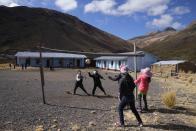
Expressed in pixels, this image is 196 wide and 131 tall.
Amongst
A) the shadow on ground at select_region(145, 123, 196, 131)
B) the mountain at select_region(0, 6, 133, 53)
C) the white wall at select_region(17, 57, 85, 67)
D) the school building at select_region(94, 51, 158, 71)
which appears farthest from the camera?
the mountain at select_region(0, 6, 133, 53)

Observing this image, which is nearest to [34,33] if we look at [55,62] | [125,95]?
[55,62]

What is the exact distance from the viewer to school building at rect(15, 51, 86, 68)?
73.5 meters

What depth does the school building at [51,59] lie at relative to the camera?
7350 centimetres

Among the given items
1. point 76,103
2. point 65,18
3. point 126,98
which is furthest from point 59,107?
point 65,18

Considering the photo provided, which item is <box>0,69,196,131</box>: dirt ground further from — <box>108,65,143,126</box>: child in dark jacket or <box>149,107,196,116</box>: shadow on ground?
<box>108,65,143,126</box>: child in dark jacket

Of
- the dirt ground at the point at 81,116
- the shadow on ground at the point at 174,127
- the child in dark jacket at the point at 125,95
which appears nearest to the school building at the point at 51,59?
the dirt ground at the point at 81,116

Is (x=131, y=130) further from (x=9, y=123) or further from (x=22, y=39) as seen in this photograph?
(x=22, y=39)

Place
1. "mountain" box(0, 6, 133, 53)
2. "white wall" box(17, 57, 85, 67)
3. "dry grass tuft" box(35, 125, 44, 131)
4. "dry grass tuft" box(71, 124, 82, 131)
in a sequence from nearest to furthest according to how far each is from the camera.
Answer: "dry grass tuft" box(35, 125, 44, 131), "dry grass tuft" box(71, 124, 82, 131), "white wall" box(17, 57, 85, 67), "mountain" box(0, 6, 133, 53)

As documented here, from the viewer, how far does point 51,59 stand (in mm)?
76938

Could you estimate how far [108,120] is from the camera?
11141 mm

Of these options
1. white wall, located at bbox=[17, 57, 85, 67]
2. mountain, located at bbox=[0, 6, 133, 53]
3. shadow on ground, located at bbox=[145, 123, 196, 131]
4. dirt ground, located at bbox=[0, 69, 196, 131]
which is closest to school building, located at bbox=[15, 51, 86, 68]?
white wall, located at bbox=[17, 57, 85, 67]

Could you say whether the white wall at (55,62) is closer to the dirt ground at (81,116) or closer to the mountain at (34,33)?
the mountain at (34,33)

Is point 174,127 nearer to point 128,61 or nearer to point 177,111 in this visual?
point 177,111

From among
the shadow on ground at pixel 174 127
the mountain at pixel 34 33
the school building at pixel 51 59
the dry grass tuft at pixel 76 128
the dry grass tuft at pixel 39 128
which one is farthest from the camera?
the mountain at pixel 34 33
